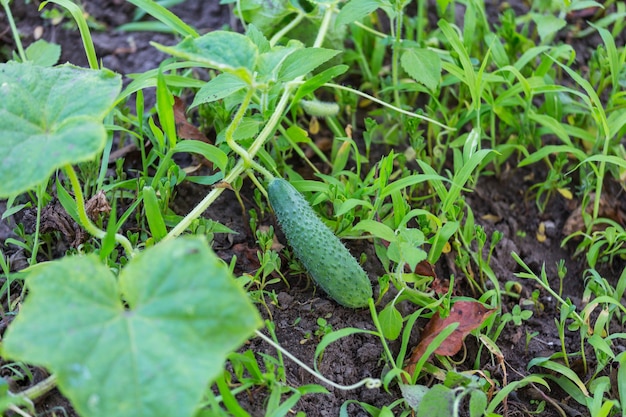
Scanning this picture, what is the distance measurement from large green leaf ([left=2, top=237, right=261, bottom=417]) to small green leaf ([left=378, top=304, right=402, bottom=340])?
0.84m

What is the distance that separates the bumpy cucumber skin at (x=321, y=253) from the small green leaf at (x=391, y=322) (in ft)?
0.32

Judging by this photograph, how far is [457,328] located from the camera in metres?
2.43

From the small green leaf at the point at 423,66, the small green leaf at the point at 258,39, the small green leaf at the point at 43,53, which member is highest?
the small green leaf at the point at 258,39

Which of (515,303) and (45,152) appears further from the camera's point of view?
(515,303)

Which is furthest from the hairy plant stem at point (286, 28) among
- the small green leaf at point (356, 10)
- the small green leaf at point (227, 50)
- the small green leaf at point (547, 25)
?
the small green leaf at point (547, 25)

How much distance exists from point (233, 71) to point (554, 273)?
168 cm

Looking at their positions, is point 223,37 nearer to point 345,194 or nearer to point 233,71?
point 233,71

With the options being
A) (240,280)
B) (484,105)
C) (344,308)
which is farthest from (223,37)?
(484,105)

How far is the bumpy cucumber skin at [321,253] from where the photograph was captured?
2.37m

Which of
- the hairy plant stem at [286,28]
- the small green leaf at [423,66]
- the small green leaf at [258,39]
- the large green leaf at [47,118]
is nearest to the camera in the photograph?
the large green leaf at [47,118]

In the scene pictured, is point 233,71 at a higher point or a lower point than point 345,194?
higher

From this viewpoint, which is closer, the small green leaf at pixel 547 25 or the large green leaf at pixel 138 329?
the large green leaf at pixel 138 329

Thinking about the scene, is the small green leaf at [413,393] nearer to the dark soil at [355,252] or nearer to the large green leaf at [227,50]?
the dark soil at [355,252]

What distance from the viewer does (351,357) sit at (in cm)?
239
